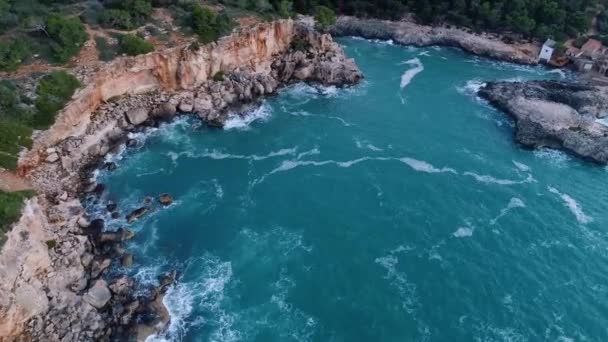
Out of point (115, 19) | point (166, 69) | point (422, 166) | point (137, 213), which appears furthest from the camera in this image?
point (115, 19)

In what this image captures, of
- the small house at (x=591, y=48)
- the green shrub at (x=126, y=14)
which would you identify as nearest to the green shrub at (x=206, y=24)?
the green shrub at (x=126, y=14)

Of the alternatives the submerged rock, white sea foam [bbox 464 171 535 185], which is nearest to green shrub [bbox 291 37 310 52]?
white sea foam [bbox 464 171 535 185]

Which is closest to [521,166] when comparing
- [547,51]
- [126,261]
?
[547,51]

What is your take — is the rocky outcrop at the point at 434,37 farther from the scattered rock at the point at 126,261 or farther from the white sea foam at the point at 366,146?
the scattered rock at the point at 126,261

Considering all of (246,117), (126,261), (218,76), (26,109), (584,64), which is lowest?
(126,261)

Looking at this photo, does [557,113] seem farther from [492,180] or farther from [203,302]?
[203,302]

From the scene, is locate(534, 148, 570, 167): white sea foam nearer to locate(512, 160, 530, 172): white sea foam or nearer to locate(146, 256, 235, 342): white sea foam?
locate(512, 160, 530, 172): white sea foam
